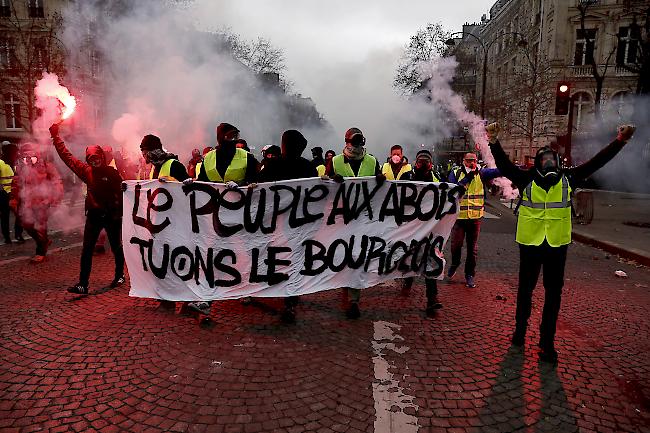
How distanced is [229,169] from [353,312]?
2.09 metres

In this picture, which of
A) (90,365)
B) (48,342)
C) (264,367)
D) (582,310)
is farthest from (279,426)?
(582,310)

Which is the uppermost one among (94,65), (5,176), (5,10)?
(5,10)

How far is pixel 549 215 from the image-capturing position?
156 inches

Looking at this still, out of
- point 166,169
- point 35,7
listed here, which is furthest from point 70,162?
point 35,7

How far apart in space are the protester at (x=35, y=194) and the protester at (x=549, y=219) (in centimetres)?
732

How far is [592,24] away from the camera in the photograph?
3041 centimetres

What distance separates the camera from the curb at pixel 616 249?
8.16 m

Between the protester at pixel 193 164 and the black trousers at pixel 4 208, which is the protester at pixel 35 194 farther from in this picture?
the protester at pixel 193 164

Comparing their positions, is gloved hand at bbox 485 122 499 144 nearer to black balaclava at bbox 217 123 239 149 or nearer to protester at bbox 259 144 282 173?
protester at bbox 259 144 282 173

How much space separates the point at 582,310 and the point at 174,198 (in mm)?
4940

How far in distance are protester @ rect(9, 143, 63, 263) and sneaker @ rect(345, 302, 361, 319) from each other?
5.58 metres

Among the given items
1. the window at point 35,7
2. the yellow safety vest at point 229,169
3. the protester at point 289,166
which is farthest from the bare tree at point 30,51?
the protester at point 289,166

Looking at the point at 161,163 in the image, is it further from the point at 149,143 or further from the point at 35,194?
the point at 35,194

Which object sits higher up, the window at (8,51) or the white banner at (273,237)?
the window at (8,51)
